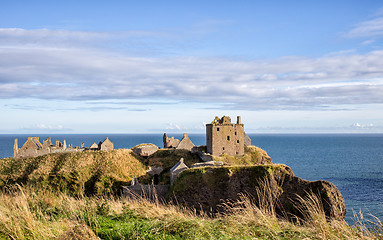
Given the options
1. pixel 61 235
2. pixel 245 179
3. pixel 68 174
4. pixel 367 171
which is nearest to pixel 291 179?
pixel 245 179

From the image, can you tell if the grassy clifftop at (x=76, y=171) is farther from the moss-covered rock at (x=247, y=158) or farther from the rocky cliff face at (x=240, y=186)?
the moss-covered rock at (x=247, y=158)

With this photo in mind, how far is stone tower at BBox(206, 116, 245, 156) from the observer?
1719 inches

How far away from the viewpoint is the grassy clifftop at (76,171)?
3256 cm

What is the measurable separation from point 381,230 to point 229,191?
18452 millimetres

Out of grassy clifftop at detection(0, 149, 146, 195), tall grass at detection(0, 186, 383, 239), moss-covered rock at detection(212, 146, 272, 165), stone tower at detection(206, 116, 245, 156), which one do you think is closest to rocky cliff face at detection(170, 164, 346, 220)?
grassy clifftop at detection(0, 149, 146, 195)

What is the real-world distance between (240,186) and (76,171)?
18734 millimetres

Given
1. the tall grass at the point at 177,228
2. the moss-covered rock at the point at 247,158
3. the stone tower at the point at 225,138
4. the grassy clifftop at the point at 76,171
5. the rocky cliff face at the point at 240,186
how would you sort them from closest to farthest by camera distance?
the tall grass at the point at 177,228, the rocky cliff face at the point at 240,186, the grassy clifftop at the point at 76,171, the moss-covered rock at the point at 247,158, the stone tower at the point at 225,138

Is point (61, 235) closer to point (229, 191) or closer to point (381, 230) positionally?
point (381, 230)

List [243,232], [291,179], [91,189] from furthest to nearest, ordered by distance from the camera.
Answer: [91,189], [291,179], [243,232]

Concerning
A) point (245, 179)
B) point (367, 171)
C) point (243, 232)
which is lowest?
point (367, 171)

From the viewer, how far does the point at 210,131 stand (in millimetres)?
44125

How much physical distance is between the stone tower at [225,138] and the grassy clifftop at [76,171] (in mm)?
9986

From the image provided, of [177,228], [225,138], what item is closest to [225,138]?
[225,138]

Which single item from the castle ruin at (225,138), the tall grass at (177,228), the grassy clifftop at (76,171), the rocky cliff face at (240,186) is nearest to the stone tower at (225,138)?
the castle ruin at (225,138)
